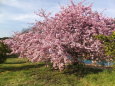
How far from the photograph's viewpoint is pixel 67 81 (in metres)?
10.3

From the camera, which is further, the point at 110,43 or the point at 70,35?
the point at 70,35

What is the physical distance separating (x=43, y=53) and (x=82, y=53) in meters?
2.43

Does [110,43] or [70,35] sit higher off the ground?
[70,35]

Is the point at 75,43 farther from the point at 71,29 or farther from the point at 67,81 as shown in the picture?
the point at 67,81

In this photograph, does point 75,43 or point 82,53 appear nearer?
point 75,43

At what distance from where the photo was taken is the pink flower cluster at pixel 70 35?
460 inches

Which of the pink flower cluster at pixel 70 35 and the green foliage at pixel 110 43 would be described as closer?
the green foliage at pixel 110 43

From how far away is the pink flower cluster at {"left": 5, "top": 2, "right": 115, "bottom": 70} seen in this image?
38.4 feet

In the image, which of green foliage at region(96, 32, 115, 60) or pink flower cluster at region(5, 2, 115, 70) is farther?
pink flower cluster at region(5, 2, 115, 70)

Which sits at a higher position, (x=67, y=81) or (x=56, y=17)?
(x=56, y=17)

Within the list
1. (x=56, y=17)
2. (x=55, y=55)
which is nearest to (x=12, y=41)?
(x=56, y=17)

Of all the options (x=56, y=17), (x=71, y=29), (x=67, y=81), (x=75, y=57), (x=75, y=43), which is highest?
(x=56, y=17)

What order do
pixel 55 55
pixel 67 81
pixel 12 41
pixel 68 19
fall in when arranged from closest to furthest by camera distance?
pixel 67 81
pixel 55 55
pixel 68 19
pixel 12 41

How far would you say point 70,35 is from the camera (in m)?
12.0
